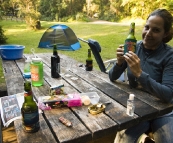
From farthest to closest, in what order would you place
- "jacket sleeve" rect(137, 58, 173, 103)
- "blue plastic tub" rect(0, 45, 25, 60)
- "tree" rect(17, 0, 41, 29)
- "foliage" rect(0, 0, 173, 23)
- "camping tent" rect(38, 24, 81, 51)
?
"foliage" rect(0, 0, 173, 23) < "tree" rect(17, 0, 41, 29) < "camping tent" rect(38, 24, 81, 51) < "blue plastic tub" rect(0, 45, 25, 60) < "jacket sleeve" rect(137, 58, 173, 103)

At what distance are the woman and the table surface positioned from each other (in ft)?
0.33

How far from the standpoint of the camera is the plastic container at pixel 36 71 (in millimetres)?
1471

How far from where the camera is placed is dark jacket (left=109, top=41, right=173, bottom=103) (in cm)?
134

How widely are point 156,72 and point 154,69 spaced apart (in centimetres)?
3

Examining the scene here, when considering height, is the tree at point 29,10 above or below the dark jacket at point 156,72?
above

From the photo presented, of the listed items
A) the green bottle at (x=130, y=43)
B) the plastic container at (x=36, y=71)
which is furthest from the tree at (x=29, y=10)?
the green bottle at (x=130, y=43)

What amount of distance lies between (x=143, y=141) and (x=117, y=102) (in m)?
0.35

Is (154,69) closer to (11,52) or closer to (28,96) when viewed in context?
(28,96)

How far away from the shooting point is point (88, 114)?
115 cm

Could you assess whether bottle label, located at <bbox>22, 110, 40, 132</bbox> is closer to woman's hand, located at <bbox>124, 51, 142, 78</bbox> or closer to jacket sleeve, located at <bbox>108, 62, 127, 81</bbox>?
woman's hand, located at <bbox>124, 51, 142, 78</bbox>

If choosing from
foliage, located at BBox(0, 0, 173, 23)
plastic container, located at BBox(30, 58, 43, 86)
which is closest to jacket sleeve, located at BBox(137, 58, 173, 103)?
plastic container, located at BBox(30, 58, 43, 86)

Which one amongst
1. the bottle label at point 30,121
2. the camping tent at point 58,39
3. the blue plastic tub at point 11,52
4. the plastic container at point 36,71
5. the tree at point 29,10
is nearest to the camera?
the bottle label at point 30,121

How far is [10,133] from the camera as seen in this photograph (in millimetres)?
2102

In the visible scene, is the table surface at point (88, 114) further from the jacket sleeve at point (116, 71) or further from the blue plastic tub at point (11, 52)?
the blue plastic tub at point (11, 52)
